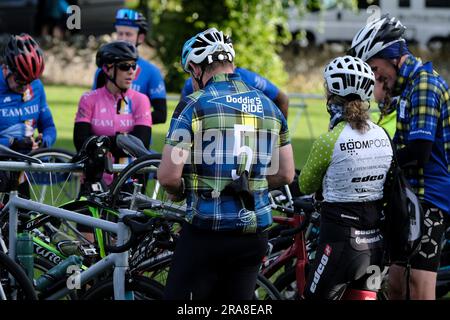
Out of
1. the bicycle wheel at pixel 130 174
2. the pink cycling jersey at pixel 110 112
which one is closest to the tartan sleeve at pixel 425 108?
the bicycle wheel at pixel 130 174

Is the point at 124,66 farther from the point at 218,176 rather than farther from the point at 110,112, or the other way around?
the point at 218,176

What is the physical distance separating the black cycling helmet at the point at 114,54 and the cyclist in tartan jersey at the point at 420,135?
80.2 inches

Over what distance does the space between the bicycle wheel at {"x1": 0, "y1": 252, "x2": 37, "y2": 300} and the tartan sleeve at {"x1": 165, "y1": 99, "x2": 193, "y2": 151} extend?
4.53 feet

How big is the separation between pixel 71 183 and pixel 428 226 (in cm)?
306

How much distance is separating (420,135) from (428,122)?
0.09 meters

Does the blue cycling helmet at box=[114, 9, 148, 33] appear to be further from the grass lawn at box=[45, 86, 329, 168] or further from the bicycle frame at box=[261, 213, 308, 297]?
the grass lawn at box=[45, 86, 329, 168]

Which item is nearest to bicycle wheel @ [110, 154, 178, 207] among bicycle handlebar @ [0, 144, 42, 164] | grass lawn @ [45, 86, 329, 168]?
bicycle handlebar @ [0, 144, 42, 164]

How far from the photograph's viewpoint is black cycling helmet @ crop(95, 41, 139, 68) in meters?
7.59

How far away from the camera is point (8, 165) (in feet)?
19.2

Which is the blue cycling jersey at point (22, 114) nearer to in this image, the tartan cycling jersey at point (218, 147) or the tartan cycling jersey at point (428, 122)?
the tartan cycling jersey at point (428, 122)

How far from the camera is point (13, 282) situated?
19.1ft

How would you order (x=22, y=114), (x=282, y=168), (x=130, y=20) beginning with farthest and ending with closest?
(x=130, y=20) → (x=22, y=114) → (x=282, y=168)

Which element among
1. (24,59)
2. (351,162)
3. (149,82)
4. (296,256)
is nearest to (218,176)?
(351,162)

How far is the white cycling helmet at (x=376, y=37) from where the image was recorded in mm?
6250
